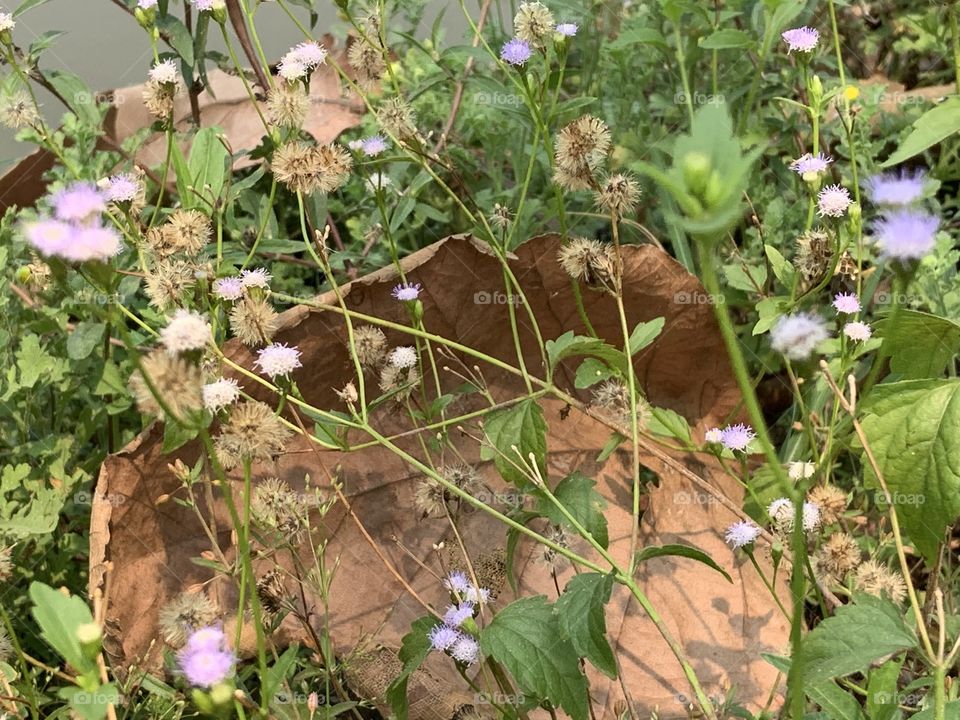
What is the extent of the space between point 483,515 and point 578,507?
1.09 feet

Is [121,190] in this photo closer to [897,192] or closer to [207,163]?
[207,163]

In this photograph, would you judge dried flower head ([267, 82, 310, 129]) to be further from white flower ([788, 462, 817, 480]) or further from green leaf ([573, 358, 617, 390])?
white flower ([788, 462, 817, 480])

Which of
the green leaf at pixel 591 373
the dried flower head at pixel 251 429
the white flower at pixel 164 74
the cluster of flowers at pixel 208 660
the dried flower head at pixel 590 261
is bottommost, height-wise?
the green leaf at pixel 591 373

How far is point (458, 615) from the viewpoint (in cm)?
118

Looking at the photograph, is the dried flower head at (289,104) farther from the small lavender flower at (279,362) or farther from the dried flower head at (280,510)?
the dried flower head at (280,510)

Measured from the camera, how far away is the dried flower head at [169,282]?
4.31ft

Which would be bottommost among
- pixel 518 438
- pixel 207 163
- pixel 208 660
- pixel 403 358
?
pixel 518 438

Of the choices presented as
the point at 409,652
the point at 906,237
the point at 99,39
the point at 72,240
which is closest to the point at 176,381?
the point at 72,240

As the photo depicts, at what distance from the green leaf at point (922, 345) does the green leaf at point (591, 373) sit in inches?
15.0

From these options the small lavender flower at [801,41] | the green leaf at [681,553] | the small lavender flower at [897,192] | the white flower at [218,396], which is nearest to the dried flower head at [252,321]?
the white flower at [218,396]

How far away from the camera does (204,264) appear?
4.57 feet

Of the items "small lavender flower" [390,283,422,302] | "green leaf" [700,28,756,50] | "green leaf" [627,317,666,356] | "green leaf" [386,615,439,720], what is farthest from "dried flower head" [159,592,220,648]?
"green leaf" [700,28,756,50]

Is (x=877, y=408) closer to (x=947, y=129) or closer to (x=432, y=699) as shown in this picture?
(x=947, y=129)

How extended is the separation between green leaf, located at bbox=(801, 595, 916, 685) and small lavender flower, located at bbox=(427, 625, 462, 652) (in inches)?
15.4
